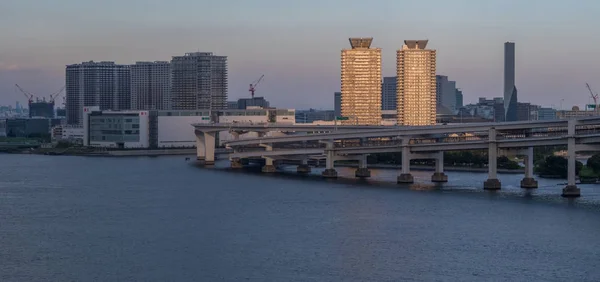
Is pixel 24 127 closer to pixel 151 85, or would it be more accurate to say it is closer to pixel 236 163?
pixel 151 85

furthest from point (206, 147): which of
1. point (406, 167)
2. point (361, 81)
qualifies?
point (361, 81)

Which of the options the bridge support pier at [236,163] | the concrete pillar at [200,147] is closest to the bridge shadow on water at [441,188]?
the bridge support pier at [236,163]

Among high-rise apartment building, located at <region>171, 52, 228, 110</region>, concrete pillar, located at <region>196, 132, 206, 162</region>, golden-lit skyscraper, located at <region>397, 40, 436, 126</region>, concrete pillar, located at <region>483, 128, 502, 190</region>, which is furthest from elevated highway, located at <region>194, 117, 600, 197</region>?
high-rise apartment building, located at <region>171, 52, 228, 110</region>

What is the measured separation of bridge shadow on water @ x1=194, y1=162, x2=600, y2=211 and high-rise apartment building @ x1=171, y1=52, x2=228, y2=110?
32885 millimetres

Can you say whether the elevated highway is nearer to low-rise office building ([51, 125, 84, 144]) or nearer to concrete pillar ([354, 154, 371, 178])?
concrete pillar ([354, 154, 371, 178])

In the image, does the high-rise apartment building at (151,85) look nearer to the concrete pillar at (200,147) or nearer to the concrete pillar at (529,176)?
the concrete pillar at (200,147)

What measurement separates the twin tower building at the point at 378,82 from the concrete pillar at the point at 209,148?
19.5 m

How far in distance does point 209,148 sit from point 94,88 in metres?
34.9

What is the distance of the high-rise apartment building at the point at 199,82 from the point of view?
58.0 metres

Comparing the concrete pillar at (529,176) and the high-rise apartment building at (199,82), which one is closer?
the concrete pillar at (529,176)

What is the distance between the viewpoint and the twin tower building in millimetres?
49406

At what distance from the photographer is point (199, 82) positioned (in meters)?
58.0

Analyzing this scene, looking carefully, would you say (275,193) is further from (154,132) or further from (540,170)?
(154,132)

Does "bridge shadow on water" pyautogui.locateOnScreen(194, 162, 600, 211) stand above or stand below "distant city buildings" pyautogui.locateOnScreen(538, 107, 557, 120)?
below
